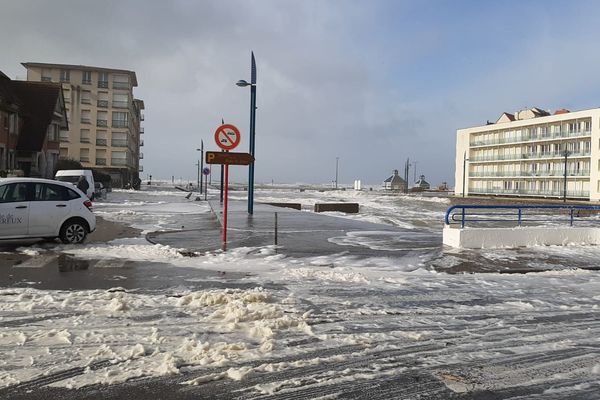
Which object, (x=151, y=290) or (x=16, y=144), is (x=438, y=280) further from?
(x=16, y=144)

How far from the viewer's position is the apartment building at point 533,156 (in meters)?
64.1

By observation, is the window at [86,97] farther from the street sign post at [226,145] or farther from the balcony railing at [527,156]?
the street sign post at [226,145]

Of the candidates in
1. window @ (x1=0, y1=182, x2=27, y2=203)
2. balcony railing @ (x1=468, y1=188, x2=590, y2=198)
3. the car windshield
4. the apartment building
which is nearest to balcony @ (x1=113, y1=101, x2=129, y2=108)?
the car windshield

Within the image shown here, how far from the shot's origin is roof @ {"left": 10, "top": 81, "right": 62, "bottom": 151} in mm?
39656

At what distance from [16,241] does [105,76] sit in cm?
7130

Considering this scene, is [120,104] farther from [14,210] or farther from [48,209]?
[14,210]

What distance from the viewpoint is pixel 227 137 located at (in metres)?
11.7

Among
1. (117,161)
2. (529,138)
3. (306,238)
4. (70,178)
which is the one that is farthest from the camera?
(117,161)

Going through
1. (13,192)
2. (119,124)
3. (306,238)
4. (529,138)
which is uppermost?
(119,124)

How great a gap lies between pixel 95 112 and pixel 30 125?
119ft

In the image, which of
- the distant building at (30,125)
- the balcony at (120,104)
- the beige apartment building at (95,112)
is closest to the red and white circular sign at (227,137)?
the distant building at (30,125)

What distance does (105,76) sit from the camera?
75812 millimetres

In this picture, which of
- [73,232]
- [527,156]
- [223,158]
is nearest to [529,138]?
[527,156]

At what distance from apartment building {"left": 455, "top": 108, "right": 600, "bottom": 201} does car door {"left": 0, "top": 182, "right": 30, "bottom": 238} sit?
5892cm
